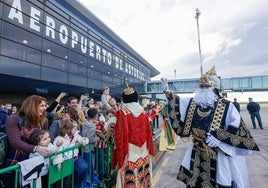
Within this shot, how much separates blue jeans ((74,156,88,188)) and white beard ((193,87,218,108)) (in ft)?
6.84

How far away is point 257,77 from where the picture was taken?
1734 inches

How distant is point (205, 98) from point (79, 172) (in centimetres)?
231

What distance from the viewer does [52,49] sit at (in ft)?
61.6

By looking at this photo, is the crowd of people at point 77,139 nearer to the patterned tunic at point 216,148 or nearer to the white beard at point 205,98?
the patterned tunic at point 216,148

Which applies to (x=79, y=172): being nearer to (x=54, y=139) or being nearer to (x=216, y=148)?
(x=54, y=139)

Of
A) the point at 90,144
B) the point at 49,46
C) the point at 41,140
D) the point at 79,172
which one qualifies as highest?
the point at 49,46

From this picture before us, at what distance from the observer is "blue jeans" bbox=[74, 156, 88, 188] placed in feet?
11.4

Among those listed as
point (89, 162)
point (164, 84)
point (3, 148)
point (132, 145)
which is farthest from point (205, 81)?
point (3, 148)

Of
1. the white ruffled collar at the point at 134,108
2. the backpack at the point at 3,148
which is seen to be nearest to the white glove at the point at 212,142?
the white ruffled collar at the point at 134,108

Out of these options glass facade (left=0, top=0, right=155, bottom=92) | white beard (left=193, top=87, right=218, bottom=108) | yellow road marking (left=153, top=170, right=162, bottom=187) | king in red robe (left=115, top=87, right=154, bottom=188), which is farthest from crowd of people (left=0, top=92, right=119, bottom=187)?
glass facade (left=0, top=0, right=155, bottom=92)

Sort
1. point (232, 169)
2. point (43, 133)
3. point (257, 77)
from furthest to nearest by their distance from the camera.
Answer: point (257, 77) < point (232, 169) < point (43, 133)

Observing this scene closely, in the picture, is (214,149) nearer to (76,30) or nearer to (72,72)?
(72,72)

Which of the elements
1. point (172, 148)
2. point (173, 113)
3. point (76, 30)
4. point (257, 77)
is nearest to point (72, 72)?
point (76, 30)

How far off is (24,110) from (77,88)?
19746 millimetres
